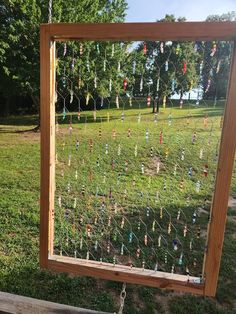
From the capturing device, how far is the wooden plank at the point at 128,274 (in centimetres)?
164

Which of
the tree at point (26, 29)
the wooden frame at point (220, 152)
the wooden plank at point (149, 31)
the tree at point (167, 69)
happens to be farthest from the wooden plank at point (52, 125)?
the tree at point (26, 29)

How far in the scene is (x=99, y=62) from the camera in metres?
4.11

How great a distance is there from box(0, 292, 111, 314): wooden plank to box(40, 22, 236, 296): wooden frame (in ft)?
0.77

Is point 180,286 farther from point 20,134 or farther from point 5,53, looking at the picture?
point 5,53

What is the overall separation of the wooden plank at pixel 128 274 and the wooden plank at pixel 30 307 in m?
0.23

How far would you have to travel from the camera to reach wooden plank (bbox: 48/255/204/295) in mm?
1639

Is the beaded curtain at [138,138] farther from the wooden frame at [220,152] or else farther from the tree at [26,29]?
the tree at [26,29]

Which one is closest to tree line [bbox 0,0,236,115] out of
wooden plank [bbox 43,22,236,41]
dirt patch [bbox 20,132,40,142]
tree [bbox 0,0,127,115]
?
tree [bbox 0,0,127,115]

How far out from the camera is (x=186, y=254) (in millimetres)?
3689

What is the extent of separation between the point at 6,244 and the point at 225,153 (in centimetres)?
308

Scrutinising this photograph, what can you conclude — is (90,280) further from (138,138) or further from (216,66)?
(216,66)

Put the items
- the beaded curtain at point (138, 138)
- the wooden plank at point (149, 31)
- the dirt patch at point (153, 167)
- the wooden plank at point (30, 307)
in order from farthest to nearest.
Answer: the dirt patch at point (153, 167) < the beaded curtain at point (138, 138) < the wooden plank at point (30, 307) < the wooden plank at point (149, 31)

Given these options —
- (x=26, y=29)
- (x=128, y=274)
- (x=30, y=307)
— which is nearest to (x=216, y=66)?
(x=128, y=274)

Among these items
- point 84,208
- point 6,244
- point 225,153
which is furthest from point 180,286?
point 84,208
